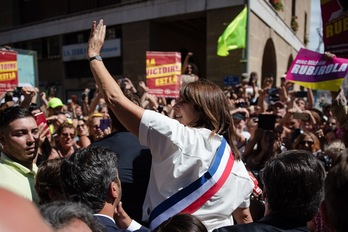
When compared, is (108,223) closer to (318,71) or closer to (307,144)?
(307,144)

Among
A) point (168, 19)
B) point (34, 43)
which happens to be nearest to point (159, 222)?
point (168, 19)

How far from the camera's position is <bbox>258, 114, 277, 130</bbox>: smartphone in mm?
3566

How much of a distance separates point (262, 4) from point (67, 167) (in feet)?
42.6

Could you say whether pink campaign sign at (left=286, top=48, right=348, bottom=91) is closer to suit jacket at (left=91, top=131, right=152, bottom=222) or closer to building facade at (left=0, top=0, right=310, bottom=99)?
suit jacket at (left=91, top=131, right=152, bottom=222)

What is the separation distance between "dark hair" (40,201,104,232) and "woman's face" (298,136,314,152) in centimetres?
313

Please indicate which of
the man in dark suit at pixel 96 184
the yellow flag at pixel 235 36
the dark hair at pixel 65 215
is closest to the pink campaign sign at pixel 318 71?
the man in dark suit at pixel 96 184

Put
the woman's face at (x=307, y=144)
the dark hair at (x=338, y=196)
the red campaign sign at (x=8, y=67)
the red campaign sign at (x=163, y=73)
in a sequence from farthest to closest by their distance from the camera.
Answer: the red campaign sign at (x=163, y=73)
the red campaign sign at (x=8, y=67)
the woman's face at (x=307, y=144)
the dark hair at (x=338, y=196)

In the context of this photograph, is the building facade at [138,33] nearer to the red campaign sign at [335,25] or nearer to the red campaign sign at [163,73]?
the red campaign sign at [163,73]

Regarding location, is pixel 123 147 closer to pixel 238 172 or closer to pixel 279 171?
pixel 238 172

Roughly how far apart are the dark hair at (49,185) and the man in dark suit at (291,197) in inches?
36.0

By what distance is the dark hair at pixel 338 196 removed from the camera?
3.04ft

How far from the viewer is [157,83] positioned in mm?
6199

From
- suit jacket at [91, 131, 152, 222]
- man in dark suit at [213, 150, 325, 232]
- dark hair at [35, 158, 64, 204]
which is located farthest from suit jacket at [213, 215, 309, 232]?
dark hair at [35, 158, 64, 204]

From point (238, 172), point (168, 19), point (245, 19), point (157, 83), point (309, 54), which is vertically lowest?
point (238, 172)
